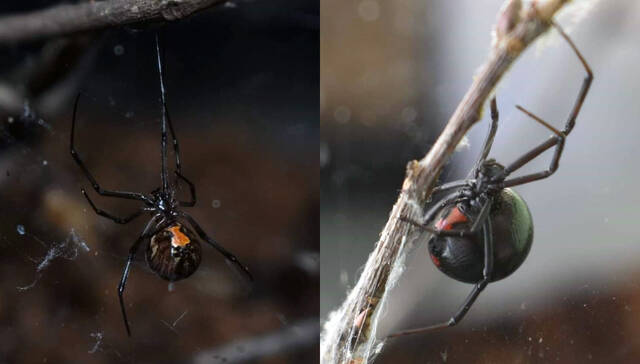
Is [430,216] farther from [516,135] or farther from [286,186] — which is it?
[286,186]

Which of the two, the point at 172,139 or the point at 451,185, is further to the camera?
the point at 172,139

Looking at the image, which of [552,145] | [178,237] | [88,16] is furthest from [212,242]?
[552,145]

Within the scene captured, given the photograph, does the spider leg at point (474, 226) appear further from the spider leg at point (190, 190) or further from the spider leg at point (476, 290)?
the spider leg at point (190, 190)

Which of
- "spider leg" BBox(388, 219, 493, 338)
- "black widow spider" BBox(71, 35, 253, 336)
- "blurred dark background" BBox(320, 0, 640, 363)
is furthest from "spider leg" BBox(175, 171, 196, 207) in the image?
"spider leg" BBox(388, 219, 493, 338)

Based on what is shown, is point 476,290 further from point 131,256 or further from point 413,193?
point 131,256

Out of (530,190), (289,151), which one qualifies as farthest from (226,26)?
(530,190)

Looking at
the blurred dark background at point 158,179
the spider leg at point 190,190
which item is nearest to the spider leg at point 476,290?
the blurred dark background at point 158,179
